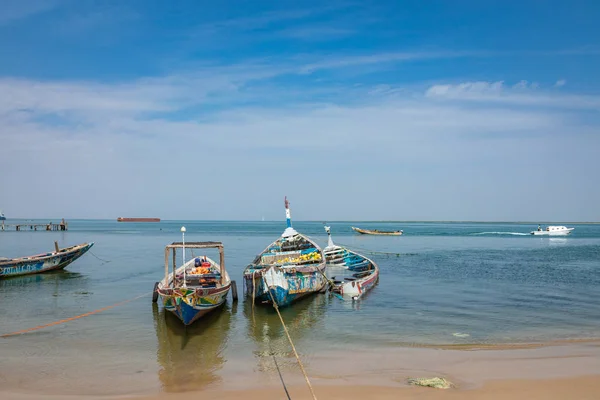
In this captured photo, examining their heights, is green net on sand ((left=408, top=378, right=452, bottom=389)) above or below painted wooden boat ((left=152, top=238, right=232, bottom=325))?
below

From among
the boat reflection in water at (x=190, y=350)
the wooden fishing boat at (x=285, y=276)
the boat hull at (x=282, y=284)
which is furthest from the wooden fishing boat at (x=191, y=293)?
the wooden fishing boat at (x=285, y=276)

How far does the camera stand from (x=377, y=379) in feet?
34.5

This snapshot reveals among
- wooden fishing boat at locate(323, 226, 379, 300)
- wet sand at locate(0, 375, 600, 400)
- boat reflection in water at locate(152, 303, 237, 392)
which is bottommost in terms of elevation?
wooden fishing boat at locate(323, 226, 379, 300)

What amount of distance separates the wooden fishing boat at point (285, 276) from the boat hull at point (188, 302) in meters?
2.86

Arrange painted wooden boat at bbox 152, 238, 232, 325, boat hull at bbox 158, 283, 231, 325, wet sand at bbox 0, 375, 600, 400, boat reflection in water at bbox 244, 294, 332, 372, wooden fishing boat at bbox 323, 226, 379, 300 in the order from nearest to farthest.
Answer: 1. wet sand at bbox 0, 375, 600, 400
2. boat reflection in water at bbox 244, 294, 332, 372
3. boat hull at bbox 158, 283, 231, 325
4. painted wooden boat at bbox 152, 238, 232, 325
5. wooden fishing boat at bbox 323, 226, 379, 300

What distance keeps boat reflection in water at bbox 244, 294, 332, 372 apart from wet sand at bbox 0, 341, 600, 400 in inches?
4.6

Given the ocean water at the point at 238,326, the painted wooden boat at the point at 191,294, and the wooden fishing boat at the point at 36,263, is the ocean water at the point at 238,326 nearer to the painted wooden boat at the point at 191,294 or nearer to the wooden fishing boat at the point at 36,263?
the painted wooden boat at the point at 191,294

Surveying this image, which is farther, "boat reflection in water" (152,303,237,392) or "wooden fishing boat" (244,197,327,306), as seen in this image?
"wooden fishing boat" (244,197,327,306)

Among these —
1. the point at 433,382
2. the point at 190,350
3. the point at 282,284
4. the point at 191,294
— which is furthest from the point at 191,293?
the point at 433,382

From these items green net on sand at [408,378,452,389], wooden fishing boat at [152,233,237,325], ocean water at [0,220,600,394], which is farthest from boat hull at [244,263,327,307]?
green net on sand at [408,378,452,389]

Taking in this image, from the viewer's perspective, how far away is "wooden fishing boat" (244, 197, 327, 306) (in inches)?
724

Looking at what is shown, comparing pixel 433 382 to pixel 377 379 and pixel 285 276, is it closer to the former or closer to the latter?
pixel 377 379

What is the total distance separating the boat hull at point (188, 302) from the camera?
14.2m

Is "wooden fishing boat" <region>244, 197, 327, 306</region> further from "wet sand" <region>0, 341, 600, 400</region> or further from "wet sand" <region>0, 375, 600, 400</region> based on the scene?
"wet sand" <region>0, 375, 600, 400</region>
